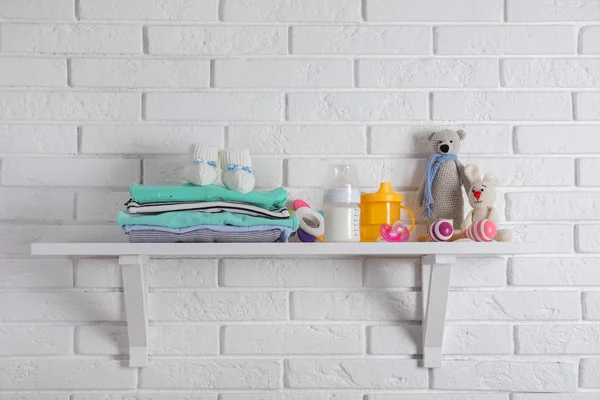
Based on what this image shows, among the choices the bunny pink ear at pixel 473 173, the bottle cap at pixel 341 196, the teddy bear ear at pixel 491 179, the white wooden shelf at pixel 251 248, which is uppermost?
the bunny pink ear at pixel 473 173

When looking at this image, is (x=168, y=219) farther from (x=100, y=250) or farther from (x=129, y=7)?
(x=129, y=7)

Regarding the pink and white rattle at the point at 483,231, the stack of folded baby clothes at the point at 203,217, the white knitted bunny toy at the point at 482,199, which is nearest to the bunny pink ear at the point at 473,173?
the white knitted bunny toy at the point at 482,199

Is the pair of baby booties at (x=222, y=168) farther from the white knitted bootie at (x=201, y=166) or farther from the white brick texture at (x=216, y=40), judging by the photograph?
the white brick texture at (x=216, y=40)

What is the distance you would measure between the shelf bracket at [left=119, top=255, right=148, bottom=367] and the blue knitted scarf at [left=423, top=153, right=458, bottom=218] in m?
0.56

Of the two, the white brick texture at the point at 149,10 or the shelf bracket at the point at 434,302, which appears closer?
the shelf bracket at the point at 434,302

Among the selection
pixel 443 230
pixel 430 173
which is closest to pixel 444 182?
pixel 430 173

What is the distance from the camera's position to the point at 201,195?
3.79 feet

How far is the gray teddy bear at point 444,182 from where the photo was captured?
4.09 ft

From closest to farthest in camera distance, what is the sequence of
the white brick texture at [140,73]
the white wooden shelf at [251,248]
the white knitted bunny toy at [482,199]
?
1. the white wooden shelf at [251,248]
2. the white knitted bunny toy at [482,199]
3. the white brick texture at [140,73]

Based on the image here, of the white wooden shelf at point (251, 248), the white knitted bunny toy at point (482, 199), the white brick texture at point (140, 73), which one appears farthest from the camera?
the white brick texture at point (140, 73)

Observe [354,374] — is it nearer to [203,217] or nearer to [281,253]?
[281,253]

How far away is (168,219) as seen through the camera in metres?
1.11

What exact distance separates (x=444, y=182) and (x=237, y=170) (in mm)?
410

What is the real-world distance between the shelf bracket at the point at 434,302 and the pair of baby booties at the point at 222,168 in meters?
0.38
